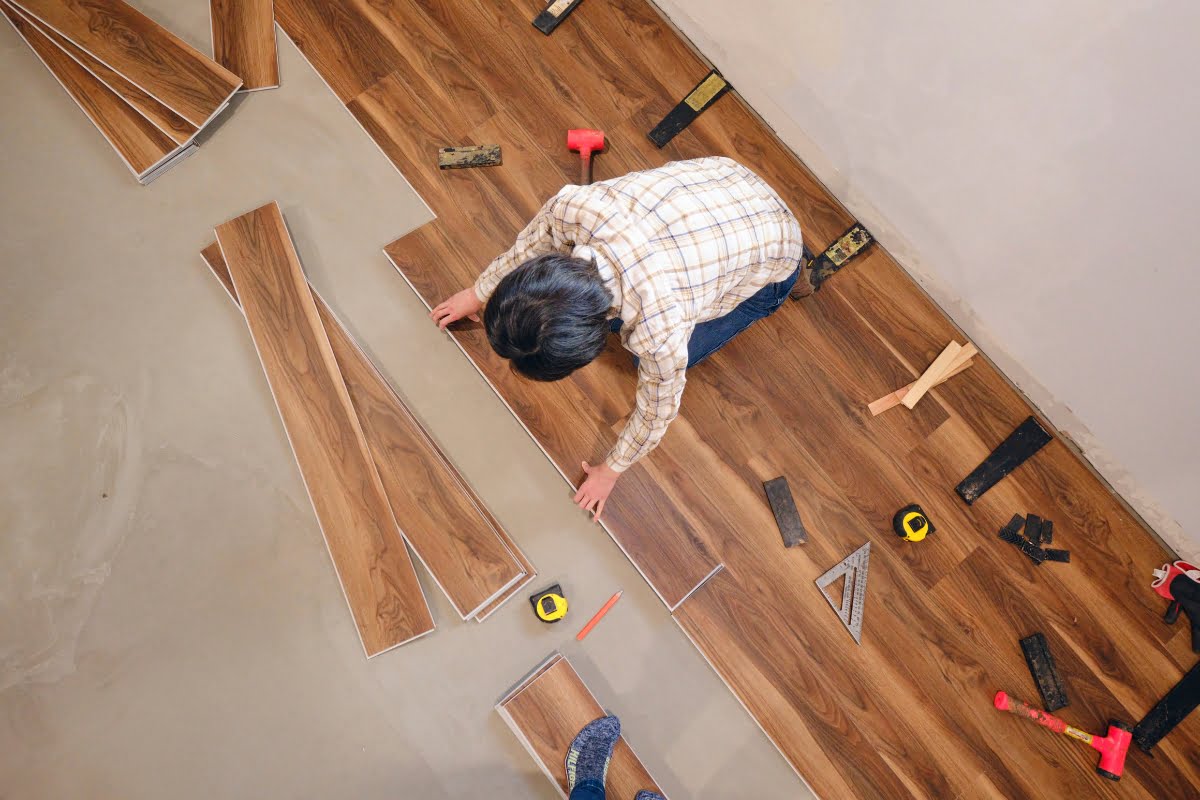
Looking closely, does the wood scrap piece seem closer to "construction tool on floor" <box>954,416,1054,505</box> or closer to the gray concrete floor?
"construction tool on floor" <box>954,416,1054,505</box>

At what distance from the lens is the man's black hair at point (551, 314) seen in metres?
1.36

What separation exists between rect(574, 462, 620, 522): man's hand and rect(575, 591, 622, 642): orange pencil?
0.29 meters

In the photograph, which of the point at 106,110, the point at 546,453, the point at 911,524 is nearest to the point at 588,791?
the point at 546,453

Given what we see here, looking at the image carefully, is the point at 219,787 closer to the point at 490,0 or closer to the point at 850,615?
the point at 850,615

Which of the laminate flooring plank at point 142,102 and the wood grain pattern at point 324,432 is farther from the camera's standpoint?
the laminate flooring plank at point 142,102

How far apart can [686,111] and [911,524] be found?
5.43 feet

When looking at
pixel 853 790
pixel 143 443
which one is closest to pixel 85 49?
pixel 143 443

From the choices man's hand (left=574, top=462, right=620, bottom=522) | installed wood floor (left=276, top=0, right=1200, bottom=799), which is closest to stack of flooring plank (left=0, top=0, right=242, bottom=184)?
installed wood floor (left=276, top=0, right=1200, bottom=799)

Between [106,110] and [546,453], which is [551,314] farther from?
[106,110]

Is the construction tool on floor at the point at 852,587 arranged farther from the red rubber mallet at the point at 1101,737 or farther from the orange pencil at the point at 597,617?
the orange pencil at the point at 597,617

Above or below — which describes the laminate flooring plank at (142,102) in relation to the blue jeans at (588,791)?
above

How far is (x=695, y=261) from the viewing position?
151cm

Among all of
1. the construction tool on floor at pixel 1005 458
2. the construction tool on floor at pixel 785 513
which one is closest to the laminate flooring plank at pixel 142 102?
the construction tool on floor at pixel 785 513

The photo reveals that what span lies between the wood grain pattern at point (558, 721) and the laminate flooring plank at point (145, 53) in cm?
222
